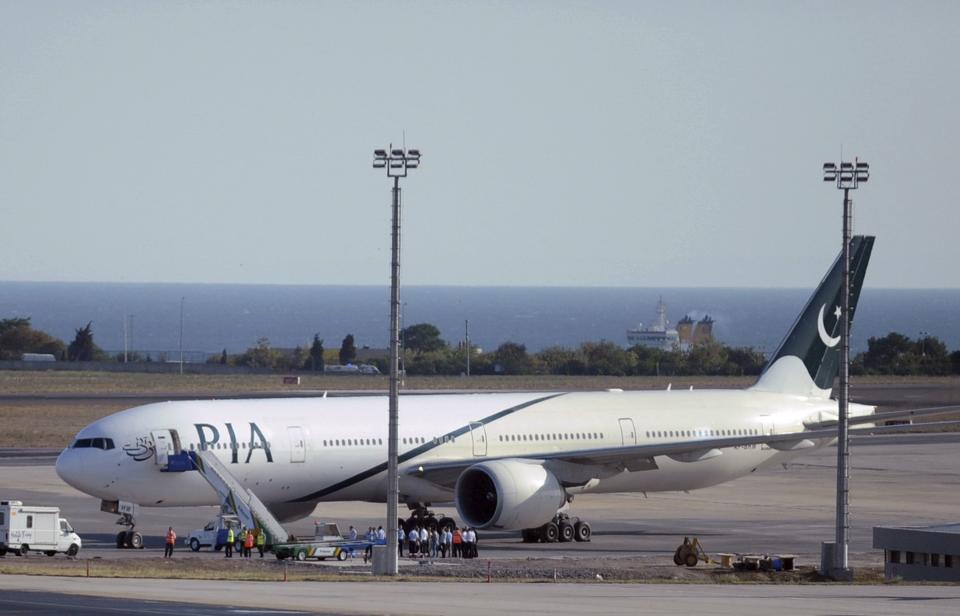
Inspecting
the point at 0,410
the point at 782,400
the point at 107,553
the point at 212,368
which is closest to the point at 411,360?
the point at 212,368

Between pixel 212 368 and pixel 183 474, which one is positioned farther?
pixel 212 368

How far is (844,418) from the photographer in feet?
150

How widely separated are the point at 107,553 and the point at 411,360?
131m

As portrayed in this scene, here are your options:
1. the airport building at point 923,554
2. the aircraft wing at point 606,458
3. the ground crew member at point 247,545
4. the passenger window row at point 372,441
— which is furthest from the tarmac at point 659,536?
the passenger window row at point 372,441

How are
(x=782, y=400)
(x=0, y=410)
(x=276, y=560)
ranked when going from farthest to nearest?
(x=0, y=410)
(x=782, y=400)
(x=276, y=560)

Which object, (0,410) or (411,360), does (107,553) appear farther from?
(411,360)

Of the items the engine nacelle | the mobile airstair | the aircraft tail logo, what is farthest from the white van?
the aircraft tail logo

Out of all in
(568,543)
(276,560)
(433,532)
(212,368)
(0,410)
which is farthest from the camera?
(212,368)

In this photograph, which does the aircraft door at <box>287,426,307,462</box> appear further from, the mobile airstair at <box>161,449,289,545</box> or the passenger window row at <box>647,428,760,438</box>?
the passenger window row at <box>647,428,760,438</box>

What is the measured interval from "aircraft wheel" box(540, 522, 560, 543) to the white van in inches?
575

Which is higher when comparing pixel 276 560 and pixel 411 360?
pixel 411 360

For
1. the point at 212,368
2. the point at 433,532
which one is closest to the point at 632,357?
the point at 212,368

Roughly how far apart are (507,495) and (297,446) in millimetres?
6440

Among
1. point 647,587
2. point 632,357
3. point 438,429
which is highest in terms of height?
point 632,357
